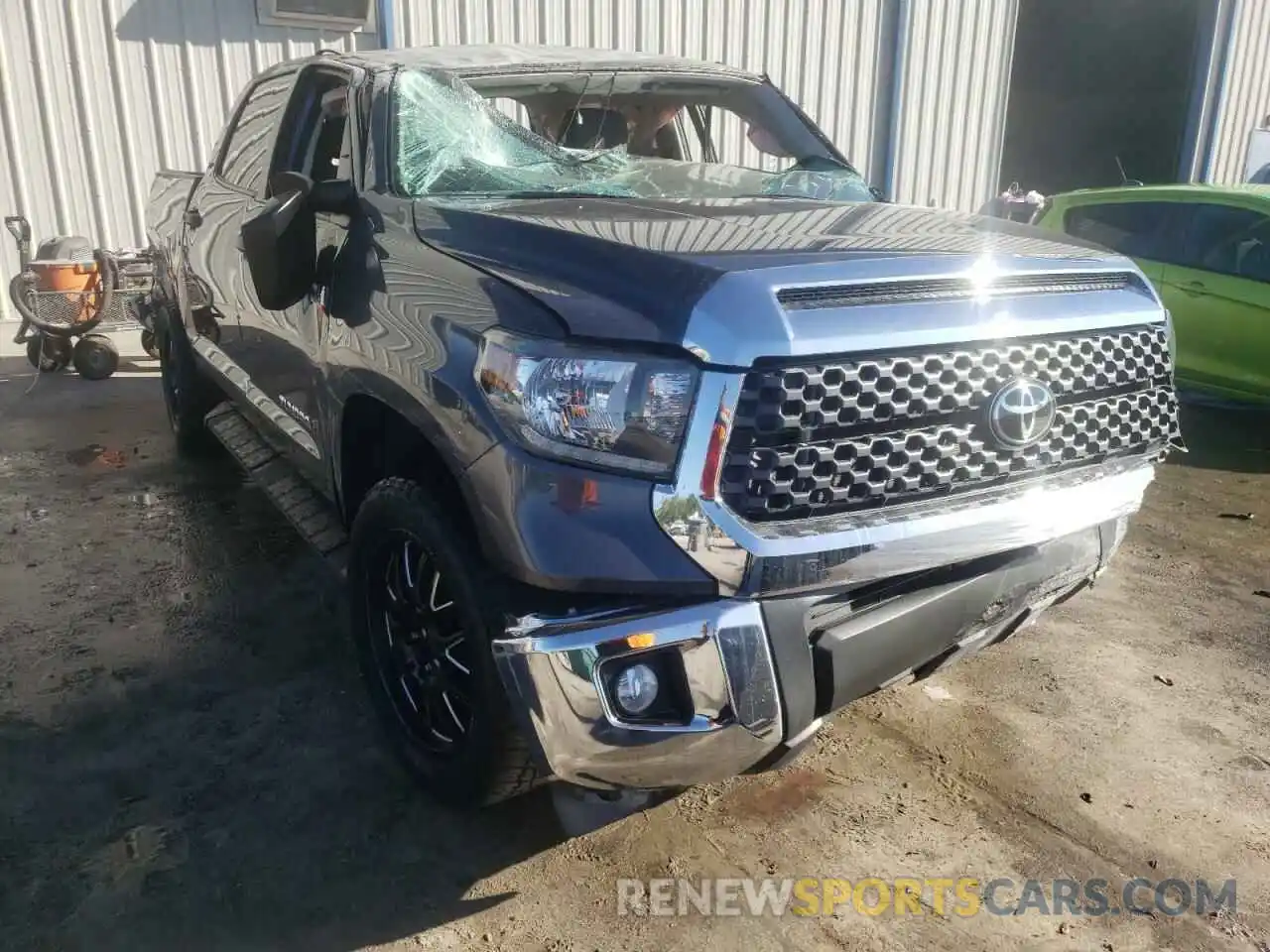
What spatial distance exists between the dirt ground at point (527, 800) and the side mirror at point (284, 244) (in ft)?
4.31

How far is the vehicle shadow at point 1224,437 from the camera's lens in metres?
6.08

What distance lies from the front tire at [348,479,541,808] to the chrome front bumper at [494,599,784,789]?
0.17m

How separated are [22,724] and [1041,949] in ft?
9.59

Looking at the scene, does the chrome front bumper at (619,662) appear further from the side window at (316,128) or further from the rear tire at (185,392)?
the rear tire at (185,392)

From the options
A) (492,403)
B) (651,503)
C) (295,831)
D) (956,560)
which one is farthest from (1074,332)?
(295,831)

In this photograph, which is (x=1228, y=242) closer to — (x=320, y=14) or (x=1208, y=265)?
(x=1208, y=265)

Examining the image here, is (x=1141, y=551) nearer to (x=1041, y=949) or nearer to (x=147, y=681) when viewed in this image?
(x=1041, y=949)

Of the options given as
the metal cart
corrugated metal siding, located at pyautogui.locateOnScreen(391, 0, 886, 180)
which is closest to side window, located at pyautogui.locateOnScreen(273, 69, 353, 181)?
the metal cart

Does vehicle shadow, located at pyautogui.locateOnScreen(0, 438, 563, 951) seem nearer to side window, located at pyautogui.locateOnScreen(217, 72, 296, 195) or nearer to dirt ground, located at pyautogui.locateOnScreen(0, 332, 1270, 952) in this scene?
dirt ground, located at pyautogui.locateOnScreen(0, 332, 1270, 952)

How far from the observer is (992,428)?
224cm

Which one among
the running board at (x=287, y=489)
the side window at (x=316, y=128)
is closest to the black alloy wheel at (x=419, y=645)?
the running board at (x=287, y=489)

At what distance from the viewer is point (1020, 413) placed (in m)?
2.25

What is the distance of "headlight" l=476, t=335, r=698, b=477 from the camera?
1952 mm

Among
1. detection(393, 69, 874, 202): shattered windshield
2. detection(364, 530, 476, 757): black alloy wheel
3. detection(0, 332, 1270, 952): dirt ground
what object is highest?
detection(393, 69, 874, 202): shattered windshield
